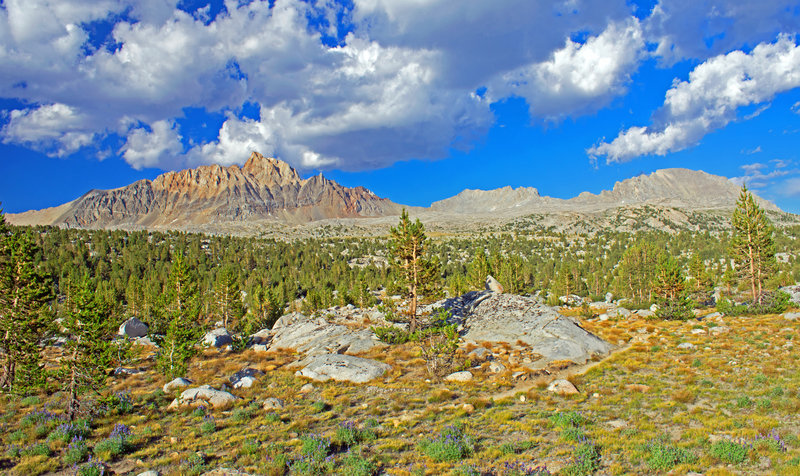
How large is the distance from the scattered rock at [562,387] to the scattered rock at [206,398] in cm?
1772

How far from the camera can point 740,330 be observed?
33156mm

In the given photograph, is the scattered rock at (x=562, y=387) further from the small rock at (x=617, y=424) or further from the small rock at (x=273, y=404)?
the small rock at (x=273, y=404)

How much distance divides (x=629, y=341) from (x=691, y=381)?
14.8 meters

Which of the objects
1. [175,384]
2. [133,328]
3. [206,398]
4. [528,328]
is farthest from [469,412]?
[133,328]

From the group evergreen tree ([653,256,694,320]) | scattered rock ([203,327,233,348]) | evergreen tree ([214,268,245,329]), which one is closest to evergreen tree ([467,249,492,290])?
evergreen tree ([653,256,694,320])

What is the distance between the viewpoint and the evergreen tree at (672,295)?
4578 cm

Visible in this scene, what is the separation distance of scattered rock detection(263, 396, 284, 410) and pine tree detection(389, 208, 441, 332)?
16884mm

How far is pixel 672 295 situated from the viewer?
52844 millimetres

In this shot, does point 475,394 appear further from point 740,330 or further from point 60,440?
point 740,330

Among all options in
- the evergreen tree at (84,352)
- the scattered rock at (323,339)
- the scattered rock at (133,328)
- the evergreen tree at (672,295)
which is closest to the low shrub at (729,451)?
the scattered rock at (323,339)

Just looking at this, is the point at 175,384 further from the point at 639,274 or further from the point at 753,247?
the point at 639,274

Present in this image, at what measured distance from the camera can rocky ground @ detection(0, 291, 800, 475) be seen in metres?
12.0

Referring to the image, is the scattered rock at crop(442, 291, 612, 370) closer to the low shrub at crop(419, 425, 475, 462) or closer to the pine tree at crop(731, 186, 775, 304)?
the low shrub at crop(419, 425, 475, 462)

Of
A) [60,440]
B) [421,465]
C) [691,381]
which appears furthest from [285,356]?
[691,381]
